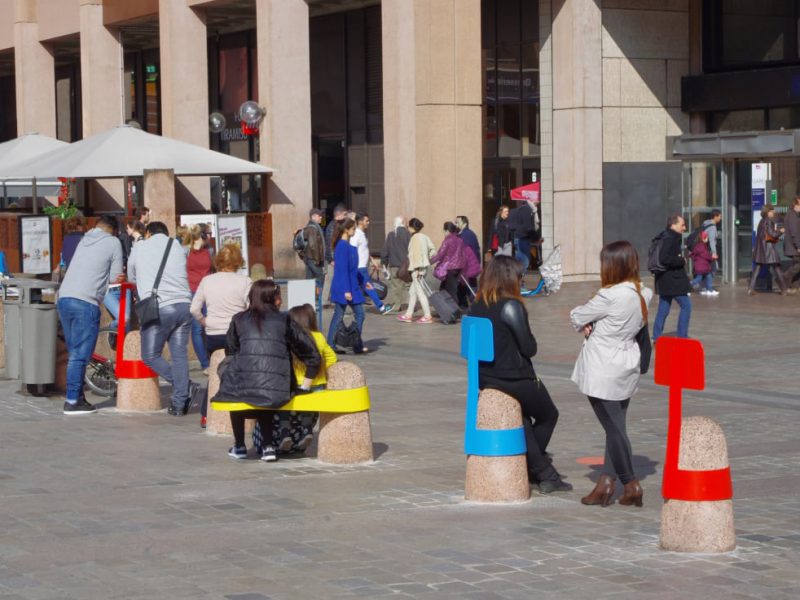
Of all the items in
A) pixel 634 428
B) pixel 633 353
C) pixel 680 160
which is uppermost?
pixel 680 160

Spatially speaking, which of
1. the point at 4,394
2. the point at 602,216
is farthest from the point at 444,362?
the point at 602,216

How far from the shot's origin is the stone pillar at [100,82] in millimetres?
38969

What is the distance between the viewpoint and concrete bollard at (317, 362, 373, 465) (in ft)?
34.6

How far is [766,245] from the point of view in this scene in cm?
2595

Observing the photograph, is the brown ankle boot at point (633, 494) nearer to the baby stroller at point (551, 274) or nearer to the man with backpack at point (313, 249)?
the man with backpack at point (313, 249)

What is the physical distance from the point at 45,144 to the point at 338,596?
2446 cm

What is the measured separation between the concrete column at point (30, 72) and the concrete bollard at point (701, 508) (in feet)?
126

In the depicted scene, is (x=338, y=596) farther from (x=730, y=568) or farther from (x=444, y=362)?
(x=444, y=362)

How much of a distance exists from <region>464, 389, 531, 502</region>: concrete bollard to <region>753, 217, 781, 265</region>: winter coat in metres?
17.8

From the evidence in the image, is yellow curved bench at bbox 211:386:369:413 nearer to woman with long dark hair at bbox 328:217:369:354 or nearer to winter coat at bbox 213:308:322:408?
winter coat at bbox 213:308:322:408

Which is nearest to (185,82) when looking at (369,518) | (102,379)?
(102,379)

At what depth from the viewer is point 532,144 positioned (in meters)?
33.4

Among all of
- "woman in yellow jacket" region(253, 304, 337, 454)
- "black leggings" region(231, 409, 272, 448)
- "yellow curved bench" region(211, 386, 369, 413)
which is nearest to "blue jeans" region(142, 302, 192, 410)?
"woman in yellow jacket" region(253, 304, 337, 454)

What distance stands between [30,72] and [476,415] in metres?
37.5
